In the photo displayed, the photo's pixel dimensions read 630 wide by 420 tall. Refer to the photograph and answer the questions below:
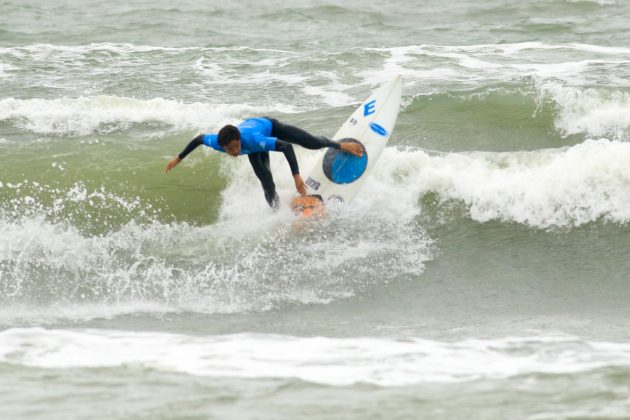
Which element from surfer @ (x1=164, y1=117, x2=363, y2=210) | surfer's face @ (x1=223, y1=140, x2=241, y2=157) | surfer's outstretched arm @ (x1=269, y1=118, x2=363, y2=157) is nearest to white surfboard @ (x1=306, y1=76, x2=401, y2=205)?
surfer @ (x1=164, y1=117, x2=363, y2=210)

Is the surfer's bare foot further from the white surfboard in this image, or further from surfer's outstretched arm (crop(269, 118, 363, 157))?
surfer's outstretched arm (crop(269, 118, 363, 157))

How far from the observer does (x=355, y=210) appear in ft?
30.0

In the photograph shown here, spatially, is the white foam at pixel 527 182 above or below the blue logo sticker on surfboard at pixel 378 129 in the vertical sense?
below

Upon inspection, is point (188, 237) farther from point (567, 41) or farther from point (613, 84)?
point (567, 41)

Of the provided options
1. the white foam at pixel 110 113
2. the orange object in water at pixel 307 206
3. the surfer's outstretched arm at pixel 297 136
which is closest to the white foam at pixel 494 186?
the orange object in water at pixel 307 206

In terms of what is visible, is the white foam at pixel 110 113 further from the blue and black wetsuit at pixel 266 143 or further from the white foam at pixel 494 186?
the blue and black wetsuit at pixel 266 143

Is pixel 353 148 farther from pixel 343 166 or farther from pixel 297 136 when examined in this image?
pixel 297 136

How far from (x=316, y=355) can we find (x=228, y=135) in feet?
8.36

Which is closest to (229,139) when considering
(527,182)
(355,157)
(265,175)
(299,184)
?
(265,175)

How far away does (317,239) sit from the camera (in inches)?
336

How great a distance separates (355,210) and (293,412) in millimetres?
4508

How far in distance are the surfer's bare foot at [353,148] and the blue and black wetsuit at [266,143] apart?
0.14m

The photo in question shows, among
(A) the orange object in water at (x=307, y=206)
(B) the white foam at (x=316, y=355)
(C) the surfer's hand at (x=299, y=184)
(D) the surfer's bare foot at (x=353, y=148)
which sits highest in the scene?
(D) the surfer's bare foot at (x=353, y=148)

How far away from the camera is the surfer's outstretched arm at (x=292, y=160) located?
8.38 meters
